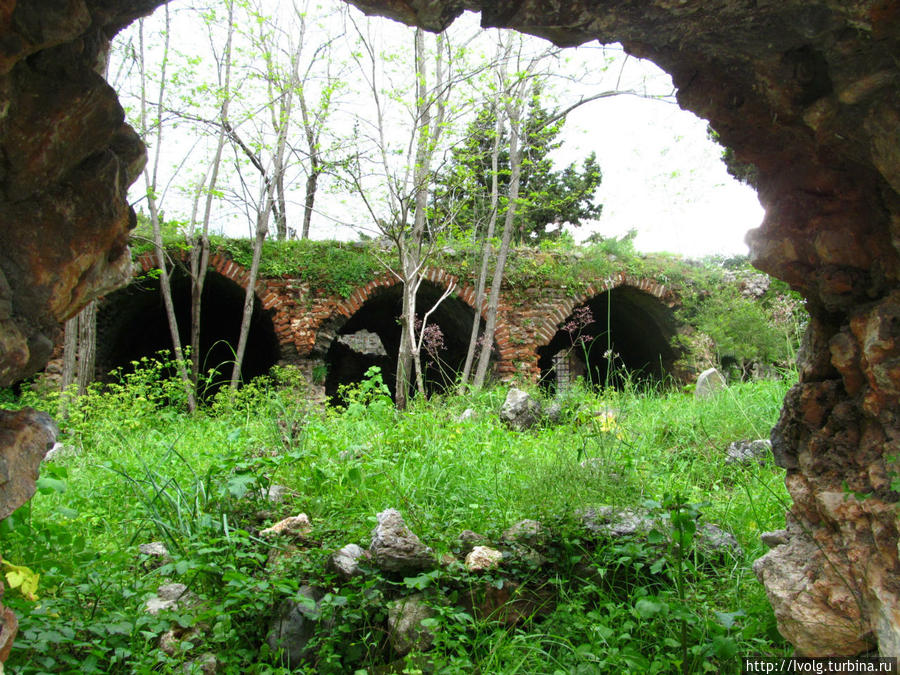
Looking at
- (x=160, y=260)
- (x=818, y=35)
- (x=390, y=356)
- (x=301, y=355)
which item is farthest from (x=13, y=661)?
(x=390, y=356)

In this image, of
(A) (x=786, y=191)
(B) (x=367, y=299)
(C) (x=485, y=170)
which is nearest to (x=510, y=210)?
(C) (x=485, y=170)

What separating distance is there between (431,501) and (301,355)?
588 centimetres

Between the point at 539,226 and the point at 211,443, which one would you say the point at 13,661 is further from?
the point at 539,226

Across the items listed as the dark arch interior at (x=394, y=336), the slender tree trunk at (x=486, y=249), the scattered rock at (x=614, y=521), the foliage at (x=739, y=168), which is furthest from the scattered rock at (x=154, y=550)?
the dark arch interior at (x=394, y=336)

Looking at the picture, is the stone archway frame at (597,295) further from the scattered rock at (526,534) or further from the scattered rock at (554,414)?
the scattered rock at (526,534)

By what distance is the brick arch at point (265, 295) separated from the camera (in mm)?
8547

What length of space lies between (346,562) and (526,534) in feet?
2.62

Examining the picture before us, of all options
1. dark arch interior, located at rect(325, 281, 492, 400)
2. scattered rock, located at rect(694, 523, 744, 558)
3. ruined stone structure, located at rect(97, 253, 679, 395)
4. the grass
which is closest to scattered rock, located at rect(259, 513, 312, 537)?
the grass

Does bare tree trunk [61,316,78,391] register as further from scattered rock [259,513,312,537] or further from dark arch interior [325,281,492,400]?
scattered rock [259,513,312,537]

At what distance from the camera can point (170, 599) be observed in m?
2.40

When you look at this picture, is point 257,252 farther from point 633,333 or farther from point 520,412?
point 633,333

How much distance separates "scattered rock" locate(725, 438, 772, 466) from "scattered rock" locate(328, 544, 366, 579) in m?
2.81

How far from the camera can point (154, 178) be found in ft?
24.3

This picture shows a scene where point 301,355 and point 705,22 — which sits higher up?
point 705,22
